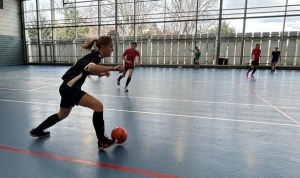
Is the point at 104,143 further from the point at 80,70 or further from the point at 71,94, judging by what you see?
the point at 80,70

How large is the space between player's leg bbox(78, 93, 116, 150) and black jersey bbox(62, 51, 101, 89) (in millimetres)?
239

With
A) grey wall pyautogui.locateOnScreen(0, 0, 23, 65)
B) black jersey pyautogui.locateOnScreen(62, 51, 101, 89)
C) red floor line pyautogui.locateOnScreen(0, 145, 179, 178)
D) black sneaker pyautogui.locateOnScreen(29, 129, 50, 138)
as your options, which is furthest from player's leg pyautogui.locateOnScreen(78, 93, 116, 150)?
grey wall pyautogui.locateOnScreen(0, 0, 23, 65)

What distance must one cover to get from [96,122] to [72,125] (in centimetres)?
141

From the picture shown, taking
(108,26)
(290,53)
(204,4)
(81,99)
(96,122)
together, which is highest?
(204,4)

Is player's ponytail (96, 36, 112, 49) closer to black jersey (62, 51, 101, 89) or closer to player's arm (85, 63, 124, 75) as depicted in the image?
black jersey (62, 51, 101, 89)

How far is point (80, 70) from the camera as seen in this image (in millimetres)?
3002

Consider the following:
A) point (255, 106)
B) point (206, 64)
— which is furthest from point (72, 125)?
point (206, 64)

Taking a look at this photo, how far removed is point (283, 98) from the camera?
6.88 m

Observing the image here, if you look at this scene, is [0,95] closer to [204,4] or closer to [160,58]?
[160,58]

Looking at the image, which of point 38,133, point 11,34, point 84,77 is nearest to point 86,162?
point 84,77

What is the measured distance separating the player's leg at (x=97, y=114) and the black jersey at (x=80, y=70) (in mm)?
239

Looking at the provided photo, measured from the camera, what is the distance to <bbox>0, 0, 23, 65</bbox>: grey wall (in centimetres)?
2297

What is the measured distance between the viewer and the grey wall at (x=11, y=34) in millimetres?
22969

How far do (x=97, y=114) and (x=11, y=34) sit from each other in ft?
85.9
